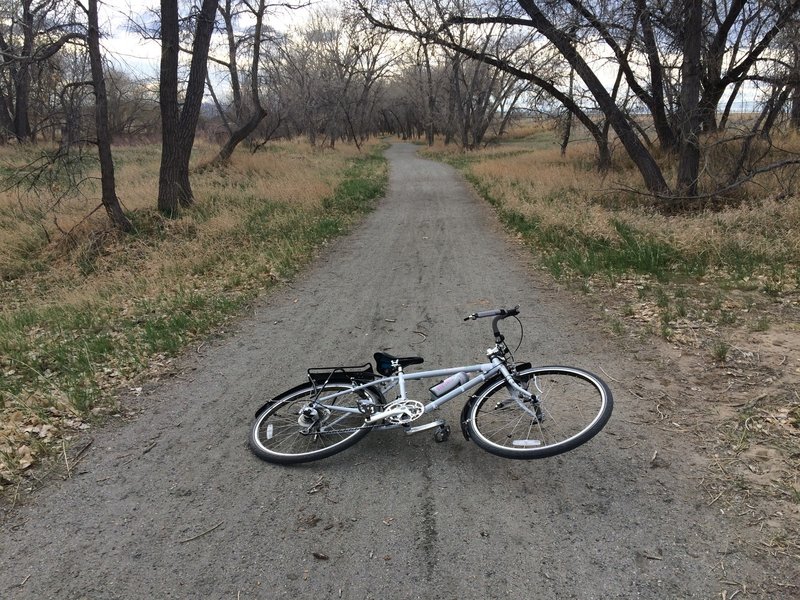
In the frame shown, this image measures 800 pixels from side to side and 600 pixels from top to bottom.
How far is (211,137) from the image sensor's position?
34.8 metres

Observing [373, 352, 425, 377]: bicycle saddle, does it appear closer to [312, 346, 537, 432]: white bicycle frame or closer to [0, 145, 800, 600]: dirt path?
[312, 346, 537, 432]: white bicycle frame

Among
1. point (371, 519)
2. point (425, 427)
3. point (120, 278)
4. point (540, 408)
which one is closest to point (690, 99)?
point (540, 408)

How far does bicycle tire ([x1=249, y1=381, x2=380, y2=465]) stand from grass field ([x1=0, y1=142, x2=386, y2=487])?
5.16 feet

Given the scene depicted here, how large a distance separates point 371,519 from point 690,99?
37.6ft

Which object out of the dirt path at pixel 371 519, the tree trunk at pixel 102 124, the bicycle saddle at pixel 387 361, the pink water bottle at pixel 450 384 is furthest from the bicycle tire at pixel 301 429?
the tree trunk at pixel 102 124

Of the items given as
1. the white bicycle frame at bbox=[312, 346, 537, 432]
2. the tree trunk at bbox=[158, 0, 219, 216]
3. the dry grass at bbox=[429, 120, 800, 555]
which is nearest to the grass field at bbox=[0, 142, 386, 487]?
the tree trunk at bbox=[158, 0, 219, 216]

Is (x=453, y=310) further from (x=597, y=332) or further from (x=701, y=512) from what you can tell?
(x=701, y=512)

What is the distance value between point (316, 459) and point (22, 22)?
9.98m

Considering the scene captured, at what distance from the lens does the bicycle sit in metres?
3.39

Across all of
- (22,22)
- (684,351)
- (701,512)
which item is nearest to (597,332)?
(684,351)

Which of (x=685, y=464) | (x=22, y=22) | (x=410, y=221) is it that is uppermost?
(x=22, y=22)

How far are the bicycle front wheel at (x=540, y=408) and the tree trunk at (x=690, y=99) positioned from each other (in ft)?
30.5

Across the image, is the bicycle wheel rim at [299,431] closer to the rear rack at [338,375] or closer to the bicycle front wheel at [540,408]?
the rear rack at [338,375]

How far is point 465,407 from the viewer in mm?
3436
